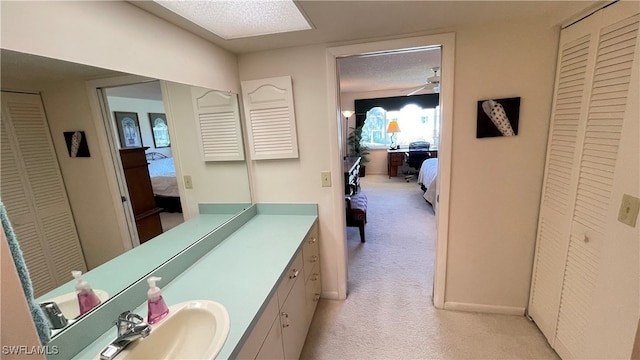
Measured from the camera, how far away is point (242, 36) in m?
1.64

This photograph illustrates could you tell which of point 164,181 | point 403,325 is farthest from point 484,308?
point 164,181

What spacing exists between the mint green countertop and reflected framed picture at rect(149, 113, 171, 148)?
0.71 meters

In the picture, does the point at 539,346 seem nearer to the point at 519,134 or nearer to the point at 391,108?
the point at 519,134

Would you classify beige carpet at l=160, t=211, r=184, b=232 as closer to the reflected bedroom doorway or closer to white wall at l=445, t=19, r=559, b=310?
the reflected bedroom doorway

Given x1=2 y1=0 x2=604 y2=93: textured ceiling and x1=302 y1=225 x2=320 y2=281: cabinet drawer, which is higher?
x1=2 y1=0 x2=604 y2=93: textured ceiling

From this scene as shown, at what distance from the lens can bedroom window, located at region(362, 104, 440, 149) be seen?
22.5 feet

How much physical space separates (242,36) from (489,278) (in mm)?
2477

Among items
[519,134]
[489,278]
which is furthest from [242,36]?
[489,278]

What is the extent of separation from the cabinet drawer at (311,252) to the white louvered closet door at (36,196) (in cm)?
119

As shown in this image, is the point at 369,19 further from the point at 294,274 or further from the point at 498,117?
the point at 294,274

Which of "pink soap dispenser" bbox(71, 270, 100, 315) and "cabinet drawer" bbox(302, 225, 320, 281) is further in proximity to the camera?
"cabinet drawer" bbox(302, 225, 320, 281)

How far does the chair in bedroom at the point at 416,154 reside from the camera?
257 inches

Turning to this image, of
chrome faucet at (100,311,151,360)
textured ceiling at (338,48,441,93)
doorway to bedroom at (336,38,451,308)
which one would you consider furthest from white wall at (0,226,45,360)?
textured ceiling at (338,48,441,93)

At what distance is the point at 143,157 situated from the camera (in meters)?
1.30
